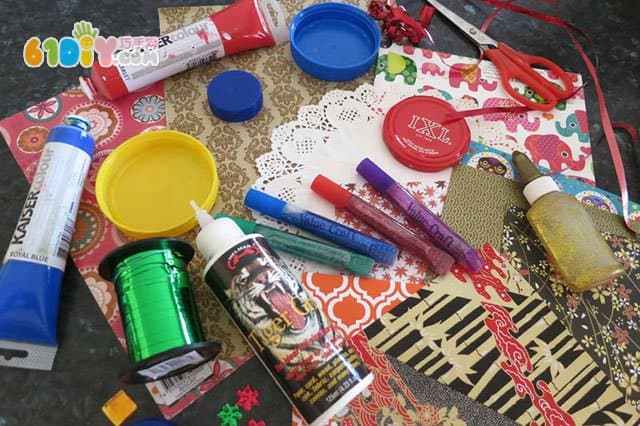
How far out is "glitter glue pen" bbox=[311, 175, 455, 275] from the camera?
66 centimetres

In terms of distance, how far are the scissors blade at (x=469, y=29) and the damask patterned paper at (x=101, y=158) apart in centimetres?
49

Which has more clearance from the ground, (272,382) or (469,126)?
(469,126)

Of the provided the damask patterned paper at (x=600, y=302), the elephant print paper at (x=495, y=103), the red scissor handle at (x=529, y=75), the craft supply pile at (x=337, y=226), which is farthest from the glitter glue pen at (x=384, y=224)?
the red scissor handle at (x=529, y=75)

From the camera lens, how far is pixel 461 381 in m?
0.61

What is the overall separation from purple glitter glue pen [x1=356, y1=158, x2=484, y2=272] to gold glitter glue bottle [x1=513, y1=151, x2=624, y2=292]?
10 centimetres

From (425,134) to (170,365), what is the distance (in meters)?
0.47

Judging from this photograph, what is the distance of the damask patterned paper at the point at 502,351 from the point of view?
23.8 inches

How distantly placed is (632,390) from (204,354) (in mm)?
529

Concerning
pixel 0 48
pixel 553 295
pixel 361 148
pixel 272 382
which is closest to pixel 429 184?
pixel 361 148

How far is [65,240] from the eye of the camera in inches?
25.0

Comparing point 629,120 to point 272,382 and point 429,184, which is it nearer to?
point 429,184

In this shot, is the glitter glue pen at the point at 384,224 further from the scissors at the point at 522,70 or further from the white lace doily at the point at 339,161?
the scissors at the point at 522,70

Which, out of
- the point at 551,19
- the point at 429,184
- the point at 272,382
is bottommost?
the point at 272,382

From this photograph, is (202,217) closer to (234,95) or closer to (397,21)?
(234,95)
